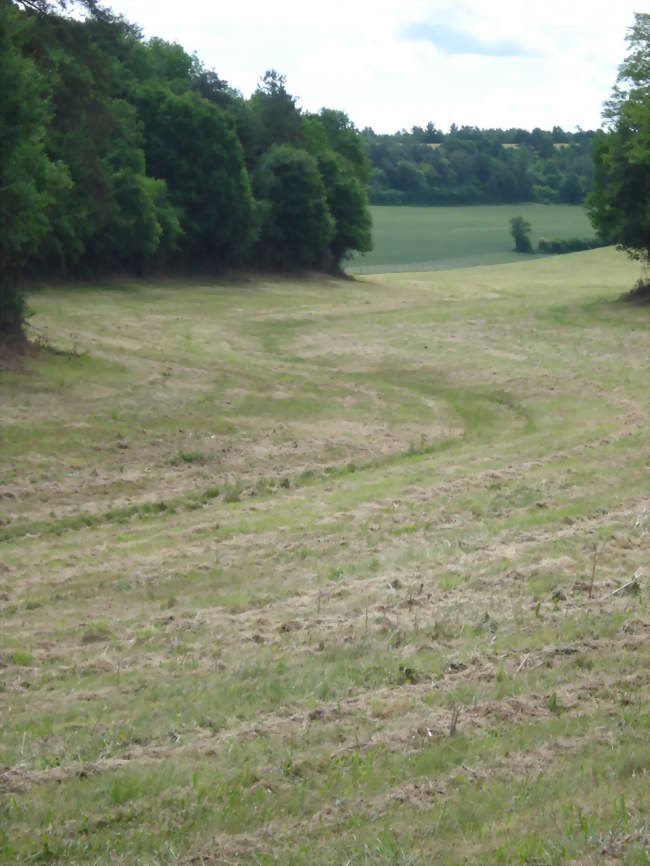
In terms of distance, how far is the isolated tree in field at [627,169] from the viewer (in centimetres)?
5238

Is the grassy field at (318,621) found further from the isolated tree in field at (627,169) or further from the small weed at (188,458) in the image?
the isolated tree in field at (627,169)

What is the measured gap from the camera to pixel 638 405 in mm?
26375

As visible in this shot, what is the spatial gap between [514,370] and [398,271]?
64.1 meters

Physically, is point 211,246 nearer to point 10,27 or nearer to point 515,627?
point 10,27

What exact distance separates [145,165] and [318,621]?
54.5 meters

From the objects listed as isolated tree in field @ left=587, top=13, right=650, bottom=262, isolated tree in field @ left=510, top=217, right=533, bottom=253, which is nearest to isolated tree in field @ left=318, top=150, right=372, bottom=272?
isolated tree in field @ left=587, top=13, right=650, bottom=262

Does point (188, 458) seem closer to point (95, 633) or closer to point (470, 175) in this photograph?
point (95, 633)

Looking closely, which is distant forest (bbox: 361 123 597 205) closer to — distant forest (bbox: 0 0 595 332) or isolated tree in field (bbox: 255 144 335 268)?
distant forest (bbox: 0 0 595 332)

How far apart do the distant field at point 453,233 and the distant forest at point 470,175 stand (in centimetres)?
393

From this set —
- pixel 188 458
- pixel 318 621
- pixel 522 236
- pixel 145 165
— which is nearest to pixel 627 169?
pixel 145 165

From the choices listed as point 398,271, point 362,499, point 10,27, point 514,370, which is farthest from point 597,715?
point 398,271

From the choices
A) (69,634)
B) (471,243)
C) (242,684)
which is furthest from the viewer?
(471,243)

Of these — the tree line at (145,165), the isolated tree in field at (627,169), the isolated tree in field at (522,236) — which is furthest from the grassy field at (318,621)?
the isolated tree in field at (522,236)

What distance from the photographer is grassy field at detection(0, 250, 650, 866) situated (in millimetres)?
5848
